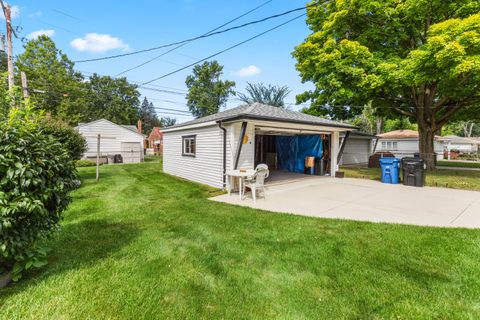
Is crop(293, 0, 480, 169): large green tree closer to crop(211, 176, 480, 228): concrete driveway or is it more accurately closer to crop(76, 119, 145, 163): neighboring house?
crop(211, 176, 480, 228): concrete driveway

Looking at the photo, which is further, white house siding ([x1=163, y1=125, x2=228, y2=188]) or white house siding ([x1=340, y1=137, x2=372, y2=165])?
white house siding ([x1=340, y1=137, x2=372, y2=165])

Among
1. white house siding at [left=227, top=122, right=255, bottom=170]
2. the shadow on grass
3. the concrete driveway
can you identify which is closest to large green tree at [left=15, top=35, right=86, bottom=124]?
white house siding at [left=227, top=122, right=255, bottom=170]

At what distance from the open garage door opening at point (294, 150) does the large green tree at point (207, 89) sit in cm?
2722

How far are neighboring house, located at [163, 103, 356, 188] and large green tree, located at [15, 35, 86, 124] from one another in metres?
24.5

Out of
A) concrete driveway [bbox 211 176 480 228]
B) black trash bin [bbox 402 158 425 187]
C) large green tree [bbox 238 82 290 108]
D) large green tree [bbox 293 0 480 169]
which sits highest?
large green tree [bbox 238 82 290 108]

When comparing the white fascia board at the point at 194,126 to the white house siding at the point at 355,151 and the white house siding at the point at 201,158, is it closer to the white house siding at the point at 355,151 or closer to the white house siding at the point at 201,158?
the white house siding at the point at 201,158

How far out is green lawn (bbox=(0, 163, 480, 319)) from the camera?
7.23ft

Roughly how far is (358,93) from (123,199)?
460 inches

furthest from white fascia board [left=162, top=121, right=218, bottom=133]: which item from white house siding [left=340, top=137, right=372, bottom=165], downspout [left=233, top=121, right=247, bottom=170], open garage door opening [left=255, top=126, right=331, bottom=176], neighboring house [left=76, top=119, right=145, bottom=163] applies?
white house siding [left=340, top=137, right=372, bottom=165]

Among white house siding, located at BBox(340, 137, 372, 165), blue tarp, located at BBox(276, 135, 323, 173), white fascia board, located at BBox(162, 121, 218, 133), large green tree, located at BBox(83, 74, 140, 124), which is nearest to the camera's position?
white fascia board, located at BBox(162, 121, 218, 133)

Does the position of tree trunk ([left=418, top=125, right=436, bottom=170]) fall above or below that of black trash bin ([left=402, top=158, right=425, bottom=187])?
above

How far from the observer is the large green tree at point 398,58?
8438 millimetres

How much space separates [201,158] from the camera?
9523 millimetres

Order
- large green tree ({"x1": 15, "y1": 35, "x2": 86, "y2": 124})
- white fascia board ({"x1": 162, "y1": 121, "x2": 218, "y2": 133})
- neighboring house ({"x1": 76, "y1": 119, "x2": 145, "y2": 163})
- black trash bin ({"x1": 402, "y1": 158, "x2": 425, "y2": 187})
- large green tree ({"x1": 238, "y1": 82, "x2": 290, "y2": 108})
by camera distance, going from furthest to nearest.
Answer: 1. large green tree ({"x1": 238, "y1": 82, "x2": 290, "y2": 108})
2. large green tree ({"x1": 15, "y1": 35, "x2": 86, "y2": 124})
3. neighboring house ({"x1": 76, "y1": 119, "x2": 145, "y2": 163})
4. black trash bin ({"x1": 402, "y1": 158, "x2": 425, "y2": 187})
5. white fascia board ({"x1": 162, "y1": 121, "x2": 218, "y2": 133})
